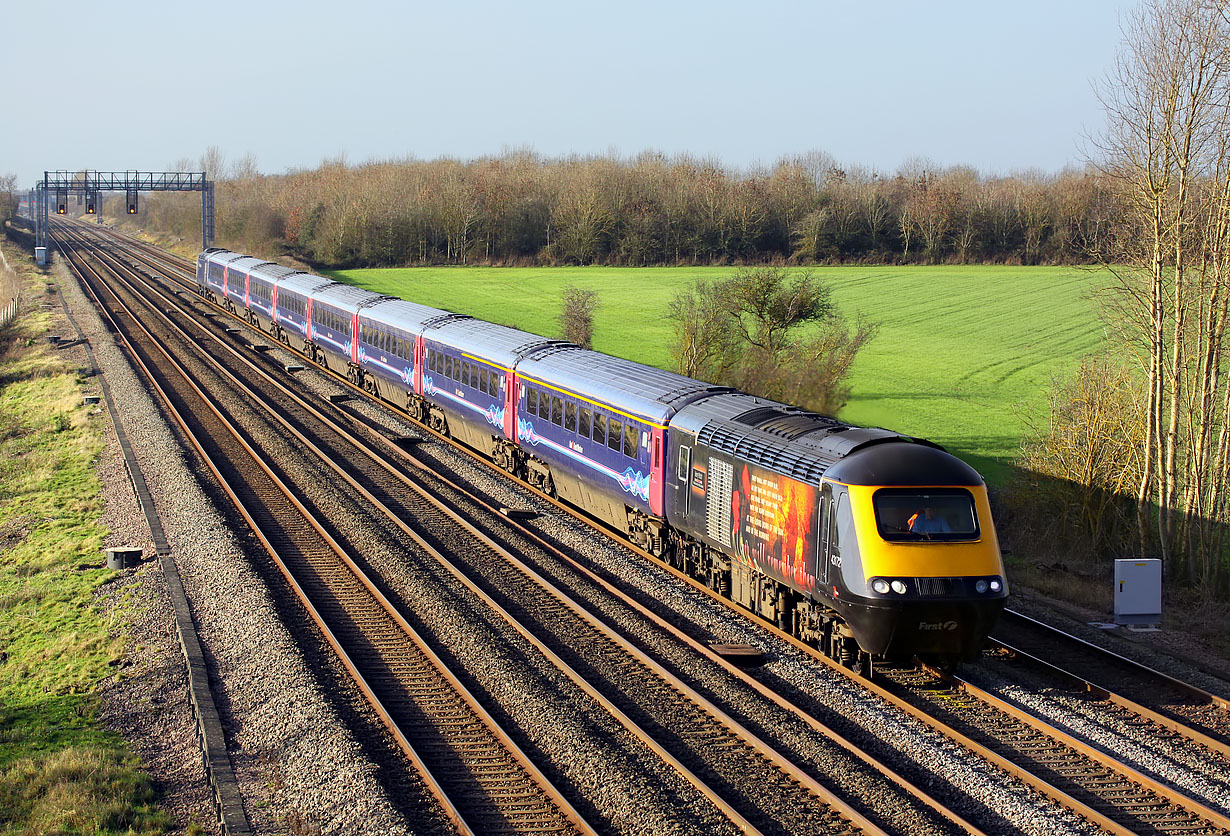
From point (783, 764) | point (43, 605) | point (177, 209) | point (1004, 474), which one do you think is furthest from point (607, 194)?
point (783, 764)

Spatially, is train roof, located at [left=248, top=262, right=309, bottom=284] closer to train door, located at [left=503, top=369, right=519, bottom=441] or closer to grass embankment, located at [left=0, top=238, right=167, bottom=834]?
grass embankment, located at [left=0, top=238, right=167, bottom=834]

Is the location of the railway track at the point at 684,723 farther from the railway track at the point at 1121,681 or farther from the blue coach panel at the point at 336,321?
the blue coach panel at the point at 336,321

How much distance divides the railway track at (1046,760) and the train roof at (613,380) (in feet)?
19.1

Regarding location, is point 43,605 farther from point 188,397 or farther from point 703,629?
point 188,397

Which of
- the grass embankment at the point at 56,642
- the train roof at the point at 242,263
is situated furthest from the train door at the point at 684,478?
the train roof at the point at 242,263

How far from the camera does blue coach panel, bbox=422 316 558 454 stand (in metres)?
24.6

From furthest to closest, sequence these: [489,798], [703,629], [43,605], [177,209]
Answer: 1. [177,209]
2. [43,605]
3. [703,629]
4. [489,798]

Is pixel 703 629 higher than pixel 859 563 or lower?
lower

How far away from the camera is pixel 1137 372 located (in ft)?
71.8

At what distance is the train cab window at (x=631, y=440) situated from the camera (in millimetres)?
18578

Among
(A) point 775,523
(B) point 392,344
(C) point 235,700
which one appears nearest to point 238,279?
(B) point 392,344

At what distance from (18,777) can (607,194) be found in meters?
79.3

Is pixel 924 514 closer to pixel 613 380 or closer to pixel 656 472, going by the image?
pixel 656 472

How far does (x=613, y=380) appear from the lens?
20.4 m
